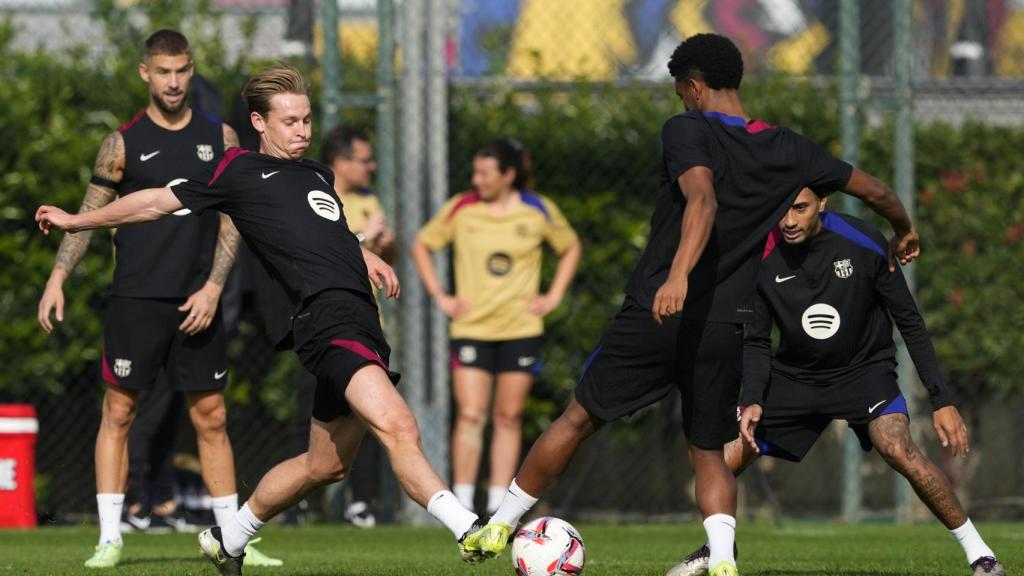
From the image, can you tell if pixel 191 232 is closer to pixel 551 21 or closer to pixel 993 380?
pixel 551 21

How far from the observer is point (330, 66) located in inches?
433

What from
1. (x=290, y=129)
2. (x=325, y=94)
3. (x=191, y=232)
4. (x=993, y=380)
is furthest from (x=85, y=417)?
(x=993, y=380)

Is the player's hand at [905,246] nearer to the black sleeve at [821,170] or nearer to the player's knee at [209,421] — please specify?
the black sleeve at [821,170]

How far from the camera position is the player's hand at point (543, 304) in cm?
1030

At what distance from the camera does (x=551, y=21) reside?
11516mm

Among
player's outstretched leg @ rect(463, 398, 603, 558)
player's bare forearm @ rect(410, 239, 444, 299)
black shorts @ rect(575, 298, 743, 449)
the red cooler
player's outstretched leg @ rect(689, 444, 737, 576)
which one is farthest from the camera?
player's bare forearm @ rect(410, 239, 444, 299)

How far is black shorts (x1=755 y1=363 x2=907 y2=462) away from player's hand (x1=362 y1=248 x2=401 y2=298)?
5.84 feet

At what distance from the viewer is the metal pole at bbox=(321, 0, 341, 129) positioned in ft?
36.0

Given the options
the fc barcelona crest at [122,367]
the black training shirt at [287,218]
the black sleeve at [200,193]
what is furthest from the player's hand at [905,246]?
the fc barcelona crest at [122,367]

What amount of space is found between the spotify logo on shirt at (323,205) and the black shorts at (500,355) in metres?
4.34

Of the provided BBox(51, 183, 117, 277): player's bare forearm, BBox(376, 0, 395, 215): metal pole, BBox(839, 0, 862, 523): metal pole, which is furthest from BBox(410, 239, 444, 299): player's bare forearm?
BBox(51, 183, 117, 277): player's bare forearm

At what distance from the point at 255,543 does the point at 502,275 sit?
8.91 feet

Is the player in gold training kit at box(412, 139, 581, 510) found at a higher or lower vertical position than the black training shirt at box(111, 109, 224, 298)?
lower

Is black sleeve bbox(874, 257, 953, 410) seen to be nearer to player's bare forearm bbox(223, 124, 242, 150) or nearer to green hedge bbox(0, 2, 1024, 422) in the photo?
player's bare forearm bbox(223, 124, 242, 150)
